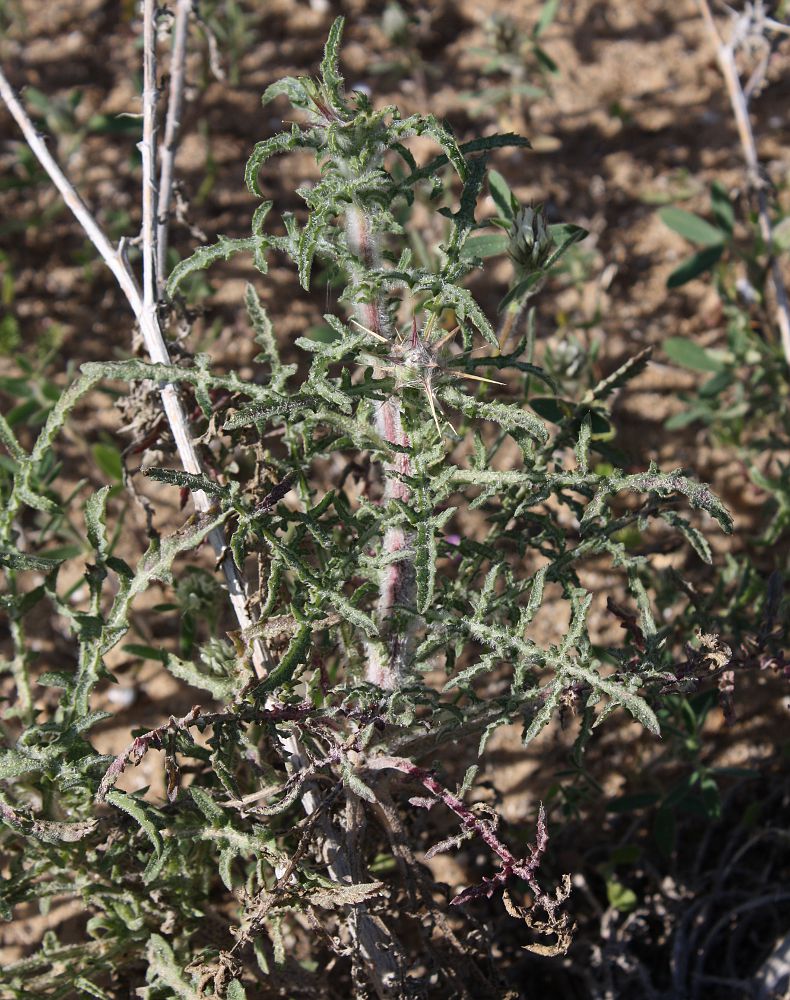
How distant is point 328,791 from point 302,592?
0.38 meters

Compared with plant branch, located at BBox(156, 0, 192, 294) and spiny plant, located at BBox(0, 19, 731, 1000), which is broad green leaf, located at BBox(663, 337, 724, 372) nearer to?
spiny plant, located at BBox(0, 19, 731, 1000)

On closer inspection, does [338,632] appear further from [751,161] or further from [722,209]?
[722,209]

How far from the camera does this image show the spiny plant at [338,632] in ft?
4.68

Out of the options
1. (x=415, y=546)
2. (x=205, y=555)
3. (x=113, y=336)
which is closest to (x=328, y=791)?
(x=415, y=546)

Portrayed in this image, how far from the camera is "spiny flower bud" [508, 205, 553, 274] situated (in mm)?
1659

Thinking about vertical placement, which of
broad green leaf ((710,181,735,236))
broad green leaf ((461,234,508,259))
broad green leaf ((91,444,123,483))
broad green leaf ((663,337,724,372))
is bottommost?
broad green leaf ((91,444,123,483))

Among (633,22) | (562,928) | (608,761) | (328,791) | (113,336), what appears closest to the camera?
(562,928)

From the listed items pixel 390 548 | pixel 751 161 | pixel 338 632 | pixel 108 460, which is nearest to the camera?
pixel 390 548

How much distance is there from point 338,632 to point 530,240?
2.40 feet

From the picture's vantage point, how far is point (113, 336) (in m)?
3.10

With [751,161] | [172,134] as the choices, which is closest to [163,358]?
[172,134]

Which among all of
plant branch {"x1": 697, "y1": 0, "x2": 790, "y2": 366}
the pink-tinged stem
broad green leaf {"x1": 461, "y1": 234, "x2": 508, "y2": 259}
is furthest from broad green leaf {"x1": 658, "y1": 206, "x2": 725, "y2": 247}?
the pink-tinged stem

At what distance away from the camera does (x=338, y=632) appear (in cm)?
172

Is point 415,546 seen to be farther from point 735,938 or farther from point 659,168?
point 659,168
